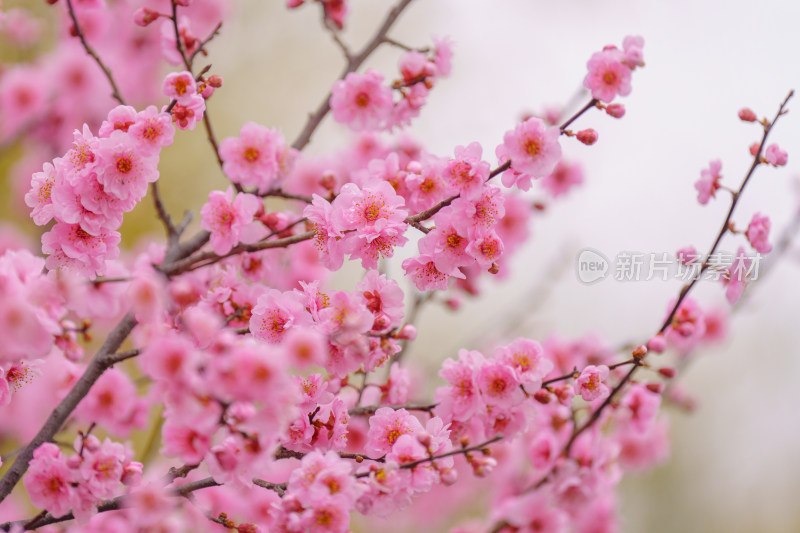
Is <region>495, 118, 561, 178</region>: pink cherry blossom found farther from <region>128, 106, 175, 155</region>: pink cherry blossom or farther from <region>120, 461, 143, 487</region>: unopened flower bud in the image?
<region>120, 461, 143, 487</region>: unopened flower bud

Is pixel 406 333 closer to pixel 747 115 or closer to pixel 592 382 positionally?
pixel 592 382

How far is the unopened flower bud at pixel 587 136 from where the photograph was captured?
84cm

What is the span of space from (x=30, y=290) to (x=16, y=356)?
8 cm

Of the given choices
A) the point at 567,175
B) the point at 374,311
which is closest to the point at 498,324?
the point at 567,175

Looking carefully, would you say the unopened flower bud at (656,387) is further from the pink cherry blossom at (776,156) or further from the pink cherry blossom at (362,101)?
the pink cherry blossom at (362,101)

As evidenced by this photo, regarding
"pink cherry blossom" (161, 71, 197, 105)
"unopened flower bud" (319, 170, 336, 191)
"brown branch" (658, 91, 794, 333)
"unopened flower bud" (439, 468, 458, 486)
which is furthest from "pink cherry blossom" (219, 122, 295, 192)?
"brown branch" (658, 91, 794, 333)

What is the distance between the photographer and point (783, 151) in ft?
3.06

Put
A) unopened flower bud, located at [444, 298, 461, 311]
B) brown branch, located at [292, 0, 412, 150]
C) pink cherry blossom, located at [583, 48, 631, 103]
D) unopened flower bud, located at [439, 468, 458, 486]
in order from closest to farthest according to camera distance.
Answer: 1. unopened flower bud, located at [439, 468, 458, 486]
2. pink cherry blossom, located at [583, 48, 631, 103]
3. brown branch, located at [292, 0, 412, 150]
4. unopened flower bud, located at [444, 298, 461, 311]

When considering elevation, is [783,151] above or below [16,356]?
above

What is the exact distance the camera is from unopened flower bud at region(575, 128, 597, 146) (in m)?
0.84

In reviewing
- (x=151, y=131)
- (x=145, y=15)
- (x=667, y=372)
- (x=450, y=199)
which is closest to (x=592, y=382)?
(x=667, y=372)

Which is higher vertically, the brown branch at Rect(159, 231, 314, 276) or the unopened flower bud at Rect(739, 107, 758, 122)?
the unopened flower bud at Rect(739, 107, 758, 122)

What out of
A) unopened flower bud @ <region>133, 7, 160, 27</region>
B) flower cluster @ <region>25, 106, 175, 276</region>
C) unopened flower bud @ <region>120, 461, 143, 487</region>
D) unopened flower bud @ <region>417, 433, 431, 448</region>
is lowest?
unopened flower bud @ <region>120, 461, 143, 487</region>

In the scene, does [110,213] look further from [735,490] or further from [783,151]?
[735,490]
